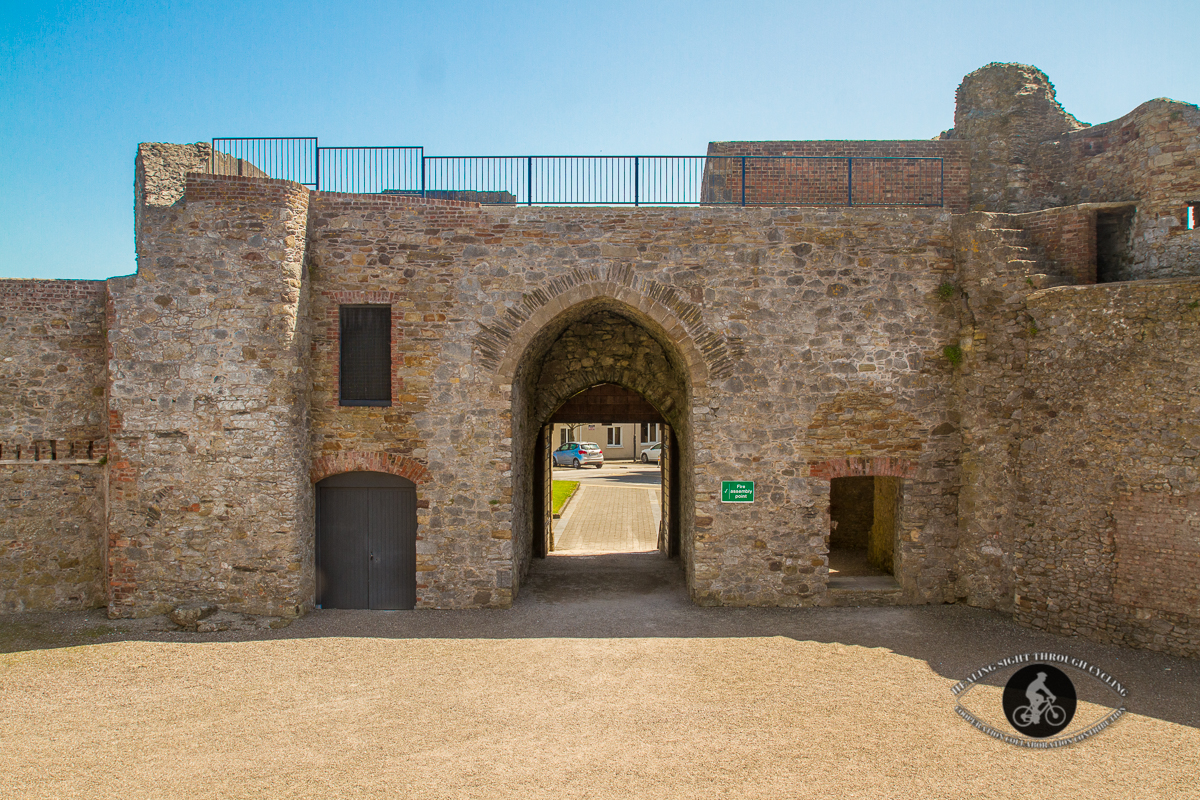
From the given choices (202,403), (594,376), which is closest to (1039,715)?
(594,376)

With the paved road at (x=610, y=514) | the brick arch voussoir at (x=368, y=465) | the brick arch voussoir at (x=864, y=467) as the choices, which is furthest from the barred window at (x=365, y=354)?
the brick arch voussoir at (x=864, y=467)

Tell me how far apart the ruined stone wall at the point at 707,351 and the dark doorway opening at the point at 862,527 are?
1595 mm

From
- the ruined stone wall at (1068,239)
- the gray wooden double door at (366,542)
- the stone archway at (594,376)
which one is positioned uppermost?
the ruined stone wall at (1068,239)

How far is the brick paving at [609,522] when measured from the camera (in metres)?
15.1

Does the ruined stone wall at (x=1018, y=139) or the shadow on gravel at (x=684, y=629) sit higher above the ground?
the ruined stone wall at (x=1018, y=139)

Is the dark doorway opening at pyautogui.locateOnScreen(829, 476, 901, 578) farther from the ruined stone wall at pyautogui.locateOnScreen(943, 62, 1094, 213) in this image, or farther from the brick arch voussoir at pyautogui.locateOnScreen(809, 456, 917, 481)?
the ruined stone wall at pyautogui.locateOnScreen(943, 62, 1094, 213)

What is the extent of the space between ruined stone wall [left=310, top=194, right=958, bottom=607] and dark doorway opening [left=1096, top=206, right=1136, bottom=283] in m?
2.33

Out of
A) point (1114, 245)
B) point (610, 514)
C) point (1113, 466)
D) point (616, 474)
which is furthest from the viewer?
point (616, 474)

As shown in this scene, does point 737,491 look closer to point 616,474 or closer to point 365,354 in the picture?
point 365,354

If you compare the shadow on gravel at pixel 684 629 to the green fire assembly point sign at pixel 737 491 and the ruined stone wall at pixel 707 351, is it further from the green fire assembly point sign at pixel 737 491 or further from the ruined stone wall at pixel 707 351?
the green fire assembly point sign at pixel 737 491

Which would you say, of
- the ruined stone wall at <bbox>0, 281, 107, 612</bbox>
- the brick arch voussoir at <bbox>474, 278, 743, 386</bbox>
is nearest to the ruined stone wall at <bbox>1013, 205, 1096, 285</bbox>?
the brick arch voussoir at <bbox>474, 278, 743, 386</bbox>

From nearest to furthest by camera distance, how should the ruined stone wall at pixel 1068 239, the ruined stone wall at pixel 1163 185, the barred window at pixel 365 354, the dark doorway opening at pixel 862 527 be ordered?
the ruined stone wall at pixel 1163 185 → the ruined stone wall at pixel 1068 239 → the barred window at pixel 365 354 → the dark doorway opening at pixel 862 527

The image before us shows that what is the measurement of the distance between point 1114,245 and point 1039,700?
6562 mm

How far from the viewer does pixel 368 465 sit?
916cm
